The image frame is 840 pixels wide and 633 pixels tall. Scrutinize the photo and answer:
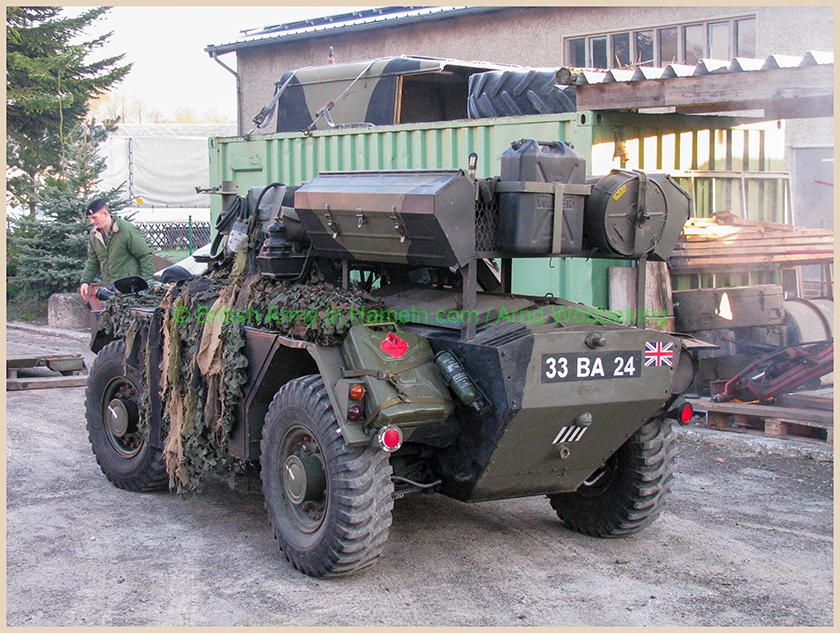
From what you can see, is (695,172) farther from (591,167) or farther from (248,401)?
(248,401)

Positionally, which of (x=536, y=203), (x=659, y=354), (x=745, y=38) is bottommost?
(x=659, y=354)

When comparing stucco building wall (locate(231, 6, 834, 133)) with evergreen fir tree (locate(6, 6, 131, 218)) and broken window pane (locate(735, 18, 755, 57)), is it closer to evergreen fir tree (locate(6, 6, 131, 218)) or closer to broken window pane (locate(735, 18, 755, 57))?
broken window pane (locate(735, 18, 755, 57))

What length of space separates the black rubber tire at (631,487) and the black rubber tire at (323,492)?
1.47 m

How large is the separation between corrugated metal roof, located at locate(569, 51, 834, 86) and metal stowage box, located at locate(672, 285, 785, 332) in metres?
2.00

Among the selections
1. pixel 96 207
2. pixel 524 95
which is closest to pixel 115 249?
pixel 96 207

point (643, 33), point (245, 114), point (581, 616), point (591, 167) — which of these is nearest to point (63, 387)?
point (591, 167)

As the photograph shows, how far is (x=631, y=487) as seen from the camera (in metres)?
5.53

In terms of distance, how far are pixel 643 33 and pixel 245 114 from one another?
9.03 m

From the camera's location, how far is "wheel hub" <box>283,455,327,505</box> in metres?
5.00

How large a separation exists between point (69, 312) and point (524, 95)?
342 inches

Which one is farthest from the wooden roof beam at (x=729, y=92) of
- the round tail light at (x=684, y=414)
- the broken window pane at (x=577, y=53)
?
the broken window pane at (x=577, y=53)

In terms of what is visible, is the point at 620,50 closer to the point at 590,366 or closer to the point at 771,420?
the point at 771,420

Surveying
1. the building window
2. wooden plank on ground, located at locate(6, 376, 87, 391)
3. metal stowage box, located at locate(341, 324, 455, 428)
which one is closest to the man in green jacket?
wooden plank on ground, located at locate(6, 376, 87, 391)

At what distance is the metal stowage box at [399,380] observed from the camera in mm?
4648
